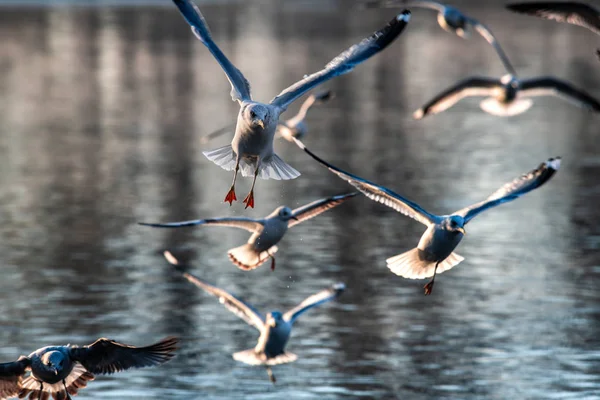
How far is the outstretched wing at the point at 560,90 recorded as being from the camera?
23.7m

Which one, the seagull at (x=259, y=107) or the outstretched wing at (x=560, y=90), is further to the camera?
the outstretched wing at (x=560, y=90)

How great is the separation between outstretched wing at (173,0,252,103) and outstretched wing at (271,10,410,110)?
384mm

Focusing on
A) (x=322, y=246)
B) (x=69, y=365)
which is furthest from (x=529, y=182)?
(x=322, y=246)

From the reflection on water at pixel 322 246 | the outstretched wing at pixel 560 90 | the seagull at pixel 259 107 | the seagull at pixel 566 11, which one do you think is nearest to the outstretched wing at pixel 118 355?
the seagull at pixel 259 107

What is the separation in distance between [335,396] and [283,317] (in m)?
1.46

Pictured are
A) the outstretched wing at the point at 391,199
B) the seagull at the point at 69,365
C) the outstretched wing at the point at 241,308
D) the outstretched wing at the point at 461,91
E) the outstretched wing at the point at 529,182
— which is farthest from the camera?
the outstretched wing at the point at 461,91

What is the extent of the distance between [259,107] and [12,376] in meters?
3.72

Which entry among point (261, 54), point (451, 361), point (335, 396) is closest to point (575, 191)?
point (451, 361)

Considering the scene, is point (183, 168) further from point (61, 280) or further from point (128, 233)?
point (61, 280)

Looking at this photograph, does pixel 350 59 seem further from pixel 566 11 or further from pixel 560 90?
pixel 560 90

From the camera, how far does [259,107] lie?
14.3 meters

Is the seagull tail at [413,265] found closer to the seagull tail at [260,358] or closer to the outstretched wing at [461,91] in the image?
the seagull tail at [260,358]

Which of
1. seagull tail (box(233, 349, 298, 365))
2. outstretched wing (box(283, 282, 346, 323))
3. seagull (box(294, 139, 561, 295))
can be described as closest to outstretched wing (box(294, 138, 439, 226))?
seagull (box(294, 139, 561, 295))

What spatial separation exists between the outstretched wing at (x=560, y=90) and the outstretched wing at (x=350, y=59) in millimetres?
8291
